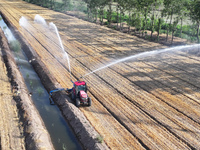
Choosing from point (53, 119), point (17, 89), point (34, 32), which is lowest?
point (53, 119)

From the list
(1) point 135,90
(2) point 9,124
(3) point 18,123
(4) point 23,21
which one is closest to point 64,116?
(3) point 18,123

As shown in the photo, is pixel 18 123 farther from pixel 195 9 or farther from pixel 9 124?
pixel 195 9

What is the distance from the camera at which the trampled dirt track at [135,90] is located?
1041 centimetres

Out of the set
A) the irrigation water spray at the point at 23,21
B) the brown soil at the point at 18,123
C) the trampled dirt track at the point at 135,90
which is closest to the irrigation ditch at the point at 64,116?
the brown soil at the point at 18,123

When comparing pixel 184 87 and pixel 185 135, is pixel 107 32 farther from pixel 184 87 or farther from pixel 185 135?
pixel 185 135

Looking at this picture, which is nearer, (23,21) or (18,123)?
(18,123)

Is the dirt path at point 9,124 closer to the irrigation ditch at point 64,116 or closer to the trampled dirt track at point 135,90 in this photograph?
the irrigation ditch at point 64,116

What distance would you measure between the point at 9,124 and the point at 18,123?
16.6 inches

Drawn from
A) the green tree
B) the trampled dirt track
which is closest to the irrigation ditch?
the trampled dirt track

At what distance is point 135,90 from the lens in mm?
14906

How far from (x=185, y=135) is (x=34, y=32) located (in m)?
26.0

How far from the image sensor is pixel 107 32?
3331cm

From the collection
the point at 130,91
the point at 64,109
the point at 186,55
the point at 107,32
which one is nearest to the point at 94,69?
the point at 130,91

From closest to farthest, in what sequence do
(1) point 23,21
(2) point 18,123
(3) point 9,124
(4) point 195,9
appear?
(3) point 9,124
(2) point 18,123
(4) point 195,9
(1) point 23,21
